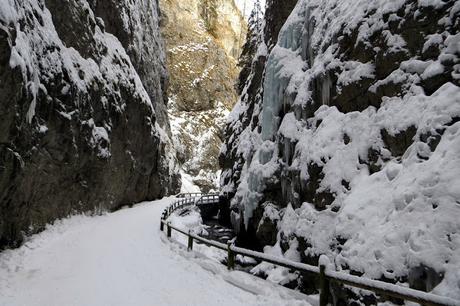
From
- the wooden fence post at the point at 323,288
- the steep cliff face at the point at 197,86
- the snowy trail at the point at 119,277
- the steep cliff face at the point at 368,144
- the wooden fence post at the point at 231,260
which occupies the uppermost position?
the steep cliff face at the point at 197,86

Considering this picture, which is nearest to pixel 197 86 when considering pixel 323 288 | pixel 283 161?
pixel 283 161

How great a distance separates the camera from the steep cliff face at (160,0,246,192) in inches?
2441

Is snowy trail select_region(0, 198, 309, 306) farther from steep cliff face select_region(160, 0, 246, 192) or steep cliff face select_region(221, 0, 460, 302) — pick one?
steep cliff face select_region(160, 0, 246, 192)

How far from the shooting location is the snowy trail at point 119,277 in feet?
22.6

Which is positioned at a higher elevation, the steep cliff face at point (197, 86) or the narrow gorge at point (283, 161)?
the steep cliff face at point (197, 86)

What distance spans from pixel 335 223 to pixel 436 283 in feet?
12.5

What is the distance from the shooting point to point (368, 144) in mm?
10312

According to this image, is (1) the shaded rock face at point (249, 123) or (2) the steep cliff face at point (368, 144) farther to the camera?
(1) the shaded rock face at point (249, 123)

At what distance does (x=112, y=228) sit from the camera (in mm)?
17031

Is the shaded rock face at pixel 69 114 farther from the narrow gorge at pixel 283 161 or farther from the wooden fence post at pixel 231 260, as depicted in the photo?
the wooden fence post at pixel 231 260

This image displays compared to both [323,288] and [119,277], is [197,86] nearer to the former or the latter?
[119,277]

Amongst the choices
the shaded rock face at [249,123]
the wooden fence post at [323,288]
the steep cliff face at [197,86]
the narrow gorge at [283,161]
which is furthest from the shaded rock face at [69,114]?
the steep cliff face at [197,86]

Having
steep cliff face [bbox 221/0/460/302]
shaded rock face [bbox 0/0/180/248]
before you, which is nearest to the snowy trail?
shaded rock face [bbox 0/0/180/248]

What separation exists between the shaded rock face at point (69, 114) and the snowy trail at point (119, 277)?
150cm
